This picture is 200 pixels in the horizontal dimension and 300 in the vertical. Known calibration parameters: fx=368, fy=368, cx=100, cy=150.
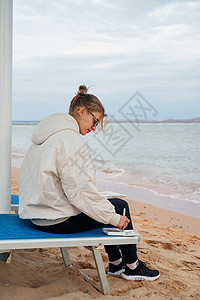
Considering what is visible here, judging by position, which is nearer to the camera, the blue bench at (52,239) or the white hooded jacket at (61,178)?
the blue bench at (52,239)

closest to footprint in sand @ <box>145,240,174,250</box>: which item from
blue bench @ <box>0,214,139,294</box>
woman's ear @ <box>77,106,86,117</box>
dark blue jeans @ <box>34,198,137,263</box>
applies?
dark blue jeans @ <box>34,198,137,263</box>

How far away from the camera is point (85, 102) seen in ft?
8.79

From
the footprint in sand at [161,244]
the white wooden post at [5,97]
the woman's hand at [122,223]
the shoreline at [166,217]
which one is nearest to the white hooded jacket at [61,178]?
the woman's hand at [122,223]

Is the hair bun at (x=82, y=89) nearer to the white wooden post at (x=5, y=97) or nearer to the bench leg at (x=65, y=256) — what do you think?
the white wooden post at (x=5, y=97)

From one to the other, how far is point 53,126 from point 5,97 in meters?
0.82

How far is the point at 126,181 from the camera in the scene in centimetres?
907

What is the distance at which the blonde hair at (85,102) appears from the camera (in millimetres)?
2674

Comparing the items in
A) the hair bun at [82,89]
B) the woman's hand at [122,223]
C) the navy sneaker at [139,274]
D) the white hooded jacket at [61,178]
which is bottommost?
the navy sneaker at [139,274]

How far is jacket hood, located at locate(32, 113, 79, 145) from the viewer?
8.03 ft

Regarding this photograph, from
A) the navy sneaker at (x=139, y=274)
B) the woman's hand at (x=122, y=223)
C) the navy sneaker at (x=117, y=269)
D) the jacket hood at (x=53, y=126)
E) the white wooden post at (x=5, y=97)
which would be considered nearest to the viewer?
the jacket hood at (x=53, y=126)

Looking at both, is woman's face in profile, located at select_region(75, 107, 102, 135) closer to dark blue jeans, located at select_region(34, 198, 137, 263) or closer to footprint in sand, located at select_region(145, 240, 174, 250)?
dark blue jeans, located at select_region(34, 198, 137, 263)

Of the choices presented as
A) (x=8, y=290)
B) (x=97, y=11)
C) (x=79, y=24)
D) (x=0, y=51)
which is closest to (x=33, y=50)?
(x=79, y=24)

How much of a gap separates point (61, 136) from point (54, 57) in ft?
53.6

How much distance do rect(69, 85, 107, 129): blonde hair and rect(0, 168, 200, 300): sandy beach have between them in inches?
47.8
